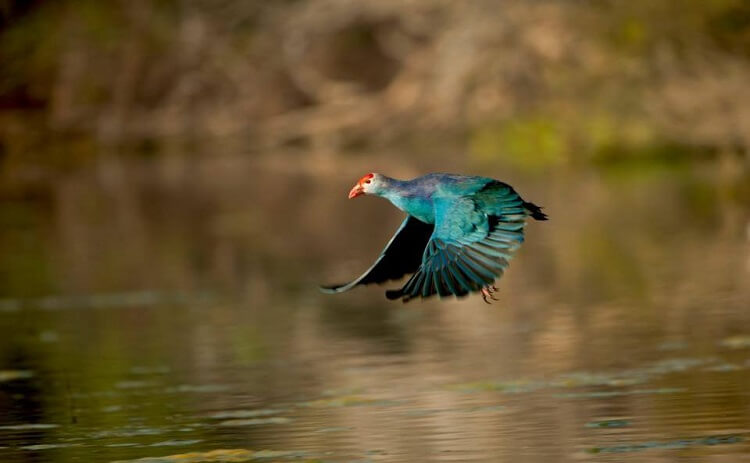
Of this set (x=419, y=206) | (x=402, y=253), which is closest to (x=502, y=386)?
(x=402, y=253)

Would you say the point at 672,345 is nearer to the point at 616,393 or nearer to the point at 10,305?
the point at 616,393

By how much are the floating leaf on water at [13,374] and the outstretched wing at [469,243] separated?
3889mm

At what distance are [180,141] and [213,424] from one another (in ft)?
102

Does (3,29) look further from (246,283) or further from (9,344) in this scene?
(9,344)

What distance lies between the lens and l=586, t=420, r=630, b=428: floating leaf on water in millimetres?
8008

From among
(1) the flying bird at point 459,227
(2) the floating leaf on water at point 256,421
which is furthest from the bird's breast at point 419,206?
(2) the floating leaf on water at point 256,421

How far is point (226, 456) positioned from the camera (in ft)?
25.7

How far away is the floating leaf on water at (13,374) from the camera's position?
35.8 feet

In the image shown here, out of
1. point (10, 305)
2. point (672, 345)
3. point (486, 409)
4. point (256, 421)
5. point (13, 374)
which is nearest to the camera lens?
point (486, 409)

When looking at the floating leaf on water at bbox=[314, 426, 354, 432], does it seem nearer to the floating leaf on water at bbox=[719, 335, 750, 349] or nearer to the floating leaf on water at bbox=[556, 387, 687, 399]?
the floating leaf on water at bbox=[556, 387, 687, 399]

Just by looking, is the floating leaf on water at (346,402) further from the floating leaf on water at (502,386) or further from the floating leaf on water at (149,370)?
the floating leaf on water at (149,370)

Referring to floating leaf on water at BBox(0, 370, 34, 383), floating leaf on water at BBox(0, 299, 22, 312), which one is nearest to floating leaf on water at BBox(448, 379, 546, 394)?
floating leaf on water at BBox(0, 370, 34, 383)

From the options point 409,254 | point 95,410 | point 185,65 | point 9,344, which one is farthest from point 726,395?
point 185,65

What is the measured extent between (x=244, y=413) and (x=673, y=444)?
2.57 metres
